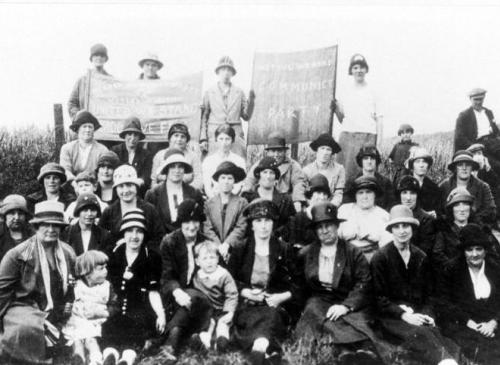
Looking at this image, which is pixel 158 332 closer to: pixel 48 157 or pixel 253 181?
pixel 253 181

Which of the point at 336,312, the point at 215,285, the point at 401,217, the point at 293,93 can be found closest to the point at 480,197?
the point at 401,217

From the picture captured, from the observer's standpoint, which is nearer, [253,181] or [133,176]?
[133,176]

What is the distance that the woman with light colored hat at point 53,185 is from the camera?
21.6 ft

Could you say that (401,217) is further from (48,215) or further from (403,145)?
(403,145)

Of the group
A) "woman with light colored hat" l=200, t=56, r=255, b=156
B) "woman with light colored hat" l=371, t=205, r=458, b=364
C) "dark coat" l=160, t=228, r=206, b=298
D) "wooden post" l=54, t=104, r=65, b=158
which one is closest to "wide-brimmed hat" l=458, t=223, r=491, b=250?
"woman with light colored hat" l=371, t=205, r=458, b=364

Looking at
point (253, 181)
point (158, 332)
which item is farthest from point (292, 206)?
point (158, 332)

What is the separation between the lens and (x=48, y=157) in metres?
9.38

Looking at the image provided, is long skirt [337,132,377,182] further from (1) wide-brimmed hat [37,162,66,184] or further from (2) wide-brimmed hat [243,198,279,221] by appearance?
(1) wide-brimmed hat [37,162,66,184]

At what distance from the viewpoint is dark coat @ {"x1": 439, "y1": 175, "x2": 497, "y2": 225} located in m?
7.01

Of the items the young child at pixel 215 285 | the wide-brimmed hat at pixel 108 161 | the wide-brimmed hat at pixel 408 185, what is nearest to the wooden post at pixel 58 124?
the wide-brimmed hat at pixel 108 161

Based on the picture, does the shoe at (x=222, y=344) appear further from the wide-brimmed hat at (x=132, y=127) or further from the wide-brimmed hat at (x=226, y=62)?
the wide-brimmed hat at (x=226, y=62)

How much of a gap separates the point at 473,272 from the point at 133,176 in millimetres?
3597

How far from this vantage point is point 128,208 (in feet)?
20.4

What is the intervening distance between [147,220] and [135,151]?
1.85 m
